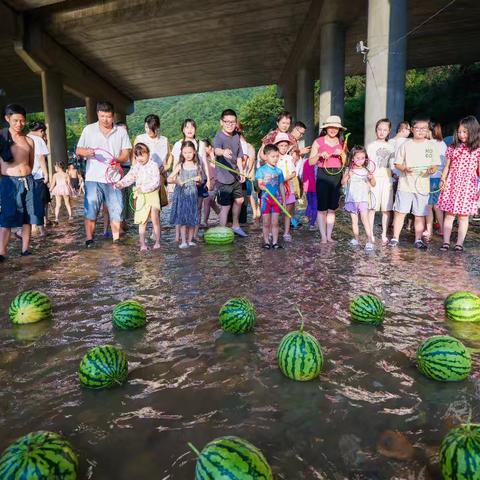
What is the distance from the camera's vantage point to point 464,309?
4125 mm

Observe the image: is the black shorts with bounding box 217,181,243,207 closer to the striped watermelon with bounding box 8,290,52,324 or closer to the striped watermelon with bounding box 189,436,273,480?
the striped watermelon with bounding box 8,290,52,324

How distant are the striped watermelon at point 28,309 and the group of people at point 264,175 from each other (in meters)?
3.14

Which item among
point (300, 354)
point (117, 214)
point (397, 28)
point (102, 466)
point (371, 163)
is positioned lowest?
point (102, 466)

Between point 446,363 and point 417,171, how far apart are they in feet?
16.7

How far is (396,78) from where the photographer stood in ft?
39.8

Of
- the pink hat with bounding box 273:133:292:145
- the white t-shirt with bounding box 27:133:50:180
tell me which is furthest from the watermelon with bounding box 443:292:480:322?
the white t-shirt with bounding box 27:133:50:180

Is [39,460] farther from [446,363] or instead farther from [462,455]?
[446,363]

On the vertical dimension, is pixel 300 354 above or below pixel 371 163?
below

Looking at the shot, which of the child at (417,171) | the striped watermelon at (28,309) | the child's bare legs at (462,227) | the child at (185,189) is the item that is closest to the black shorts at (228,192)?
the child at (185,189)

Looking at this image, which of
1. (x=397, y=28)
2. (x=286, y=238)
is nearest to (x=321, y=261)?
(x=286, y=238)

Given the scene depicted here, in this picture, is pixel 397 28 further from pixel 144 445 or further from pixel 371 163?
pixel 144 445

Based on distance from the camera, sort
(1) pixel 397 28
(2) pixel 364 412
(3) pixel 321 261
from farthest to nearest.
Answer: (1) pixel 397 28
(3) pixel 321 261
(2) pixel 364 412

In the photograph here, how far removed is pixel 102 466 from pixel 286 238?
6393mm

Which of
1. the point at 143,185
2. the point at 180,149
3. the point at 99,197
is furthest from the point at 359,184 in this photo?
the point at 99,197
